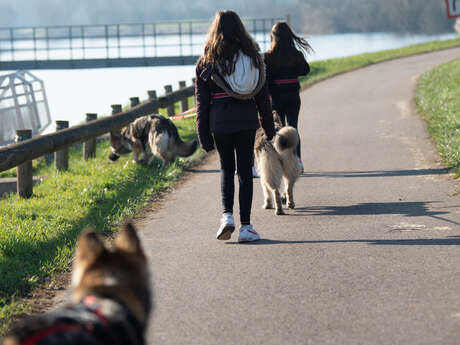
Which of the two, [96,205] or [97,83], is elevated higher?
[97,83]

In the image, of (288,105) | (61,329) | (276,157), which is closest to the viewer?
(61,329)

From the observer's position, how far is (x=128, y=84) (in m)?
35.7

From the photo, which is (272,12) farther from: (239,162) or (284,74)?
(239,162)

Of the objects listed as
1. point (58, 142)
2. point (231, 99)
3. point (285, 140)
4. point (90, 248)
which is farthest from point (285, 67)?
point (90, 248)

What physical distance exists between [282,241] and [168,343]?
2.38 metres

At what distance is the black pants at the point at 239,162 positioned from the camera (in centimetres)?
631

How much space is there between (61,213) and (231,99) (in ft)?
8.61

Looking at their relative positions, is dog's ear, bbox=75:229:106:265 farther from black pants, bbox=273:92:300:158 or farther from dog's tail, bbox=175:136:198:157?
dog's tail, bbox=175:136:198:157

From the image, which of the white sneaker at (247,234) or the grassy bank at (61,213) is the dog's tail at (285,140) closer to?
the white sneaker at (247,234)

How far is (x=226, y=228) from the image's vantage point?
6.38m

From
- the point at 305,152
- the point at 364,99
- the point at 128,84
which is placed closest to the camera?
the point at 305,152

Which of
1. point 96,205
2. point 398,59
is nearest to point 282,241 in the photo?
point 96,205

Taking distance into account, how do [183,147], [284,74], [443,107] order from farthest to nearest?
1. [443,107]
2. [183,147]
3. [284,74]

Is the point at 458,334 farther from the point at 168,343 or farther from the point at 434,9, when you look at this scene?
the point at 434,9
